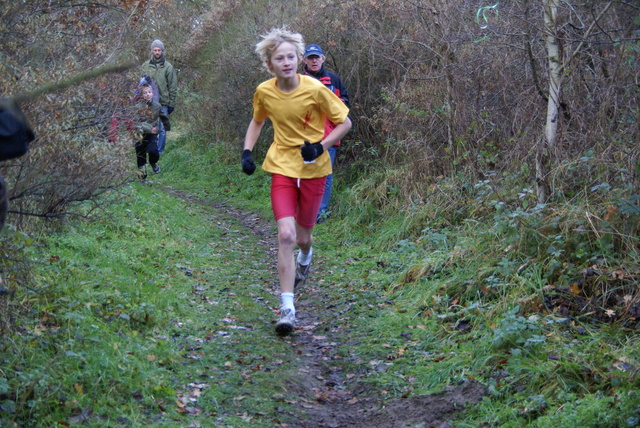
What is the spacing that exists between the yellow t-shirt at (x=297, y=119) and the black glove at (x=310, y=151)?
13cm

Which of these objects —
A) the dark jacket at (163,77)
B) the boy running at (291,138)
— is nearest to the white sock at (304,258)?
the boy running at (291,138)

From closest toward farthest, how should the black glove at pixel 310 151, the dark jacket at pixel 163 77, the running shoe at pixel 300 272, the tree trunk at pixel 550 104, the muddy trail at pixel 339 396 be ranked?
the muddy trail at pixel 339 396 → the black glove at pixel 310 151 → the tree trunk at pixel 550 104 → the running shoe at pixel 300 272 → the dark jacket at pixel 163 77

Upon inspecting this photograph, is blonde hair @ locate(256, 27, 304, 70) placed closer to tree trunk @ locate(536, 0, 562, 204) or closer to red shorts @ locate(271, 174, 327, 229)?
red shorts @ locate(271, 174, 327, 229)

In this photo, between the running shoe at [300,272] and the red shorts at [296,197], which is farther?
the running shoe at [300,272]

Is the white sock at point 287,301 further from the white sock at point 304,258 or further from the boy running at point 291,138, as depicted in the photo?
the white sock at point 304,258

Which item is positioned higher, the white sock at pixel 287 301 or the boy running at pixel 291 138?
the boy running at pixel 291 138

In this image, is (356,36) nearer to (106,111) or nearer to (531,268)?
(106,111)

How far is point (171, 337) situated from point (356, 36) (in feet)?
23.7

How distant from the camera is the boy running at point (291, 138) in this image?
567 centimetres

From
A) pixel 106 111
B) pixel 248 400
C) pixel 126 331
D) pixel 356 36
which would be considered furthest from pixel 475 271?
pixel 356 36

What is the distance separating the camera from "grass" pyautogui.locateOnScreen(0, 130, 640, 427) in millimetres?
3916

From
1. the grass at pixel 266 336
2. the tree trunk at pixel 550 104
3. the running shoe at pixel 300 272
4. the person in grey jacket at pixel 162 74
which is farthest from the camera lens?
the person in grey jacket at pixel 162 74

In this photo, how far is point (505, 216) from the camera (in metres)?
6.07

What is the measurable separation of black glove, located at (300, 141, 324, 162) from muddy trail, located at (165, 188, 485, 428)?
4.89 ft
